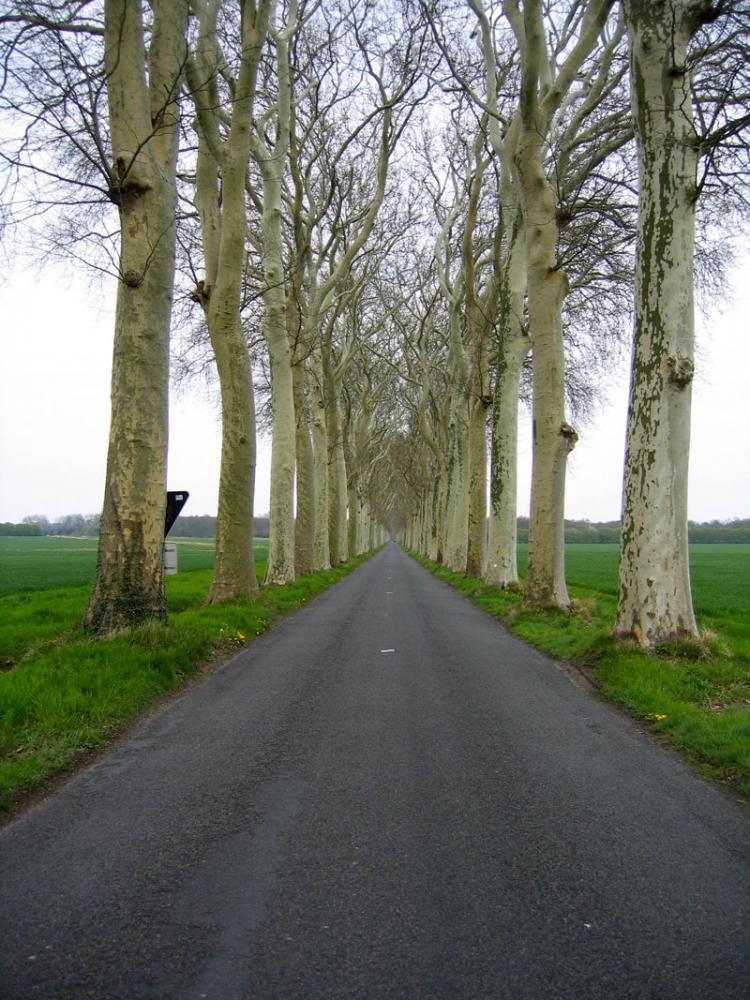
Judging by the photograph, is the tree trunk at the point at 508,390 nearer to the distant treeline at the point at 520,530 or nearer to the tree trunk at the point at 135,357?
the tree trunk at the point at 135,357

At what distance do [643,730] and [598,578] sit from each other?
2507 cm

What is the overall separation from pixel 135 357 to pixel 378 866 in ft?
A: 20.6

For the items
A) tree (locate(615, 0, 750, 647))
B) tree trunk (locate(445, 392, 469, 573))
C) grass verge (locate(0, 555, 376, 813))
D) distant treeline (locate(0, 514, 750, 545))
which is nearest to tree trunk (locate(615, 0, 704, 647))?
tree (locate(615, 0, 750, 647))

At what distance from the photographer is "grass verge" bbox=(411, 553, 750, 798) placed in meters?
4.40

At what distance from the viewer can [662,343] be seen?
23.1 ft

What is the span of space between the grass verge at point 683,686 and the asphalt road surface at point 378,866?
0.26 meters

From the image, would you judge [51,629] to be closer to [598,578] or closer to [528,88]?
[528,88]

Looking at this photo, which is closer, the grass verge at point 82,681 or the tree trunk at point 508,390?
the grass verge at point 82,681

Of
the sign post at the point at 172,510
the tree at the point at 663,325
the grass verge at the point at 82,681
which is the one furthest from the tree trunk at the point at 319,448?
the tree at the point at 663,325

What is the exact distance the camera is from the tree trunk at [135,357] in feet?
23.9

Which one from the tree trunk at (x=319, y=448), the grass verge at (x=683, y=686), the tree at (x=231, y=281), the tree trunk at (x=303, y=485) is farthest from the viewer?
the tree trunk at (x=319, y=448)

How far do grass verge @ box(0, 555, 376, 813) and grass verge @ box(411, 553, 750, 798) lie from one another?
401cm

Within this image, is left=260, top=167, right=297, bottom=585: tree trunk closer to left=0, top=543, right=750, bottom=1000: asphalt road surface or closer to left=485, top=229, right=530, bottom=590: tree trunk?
left=485, top=229, right=530, bottom=590: tree trunk

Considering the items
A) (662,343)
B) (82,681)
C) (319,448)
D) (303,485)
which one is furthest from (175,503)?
(319,448)
